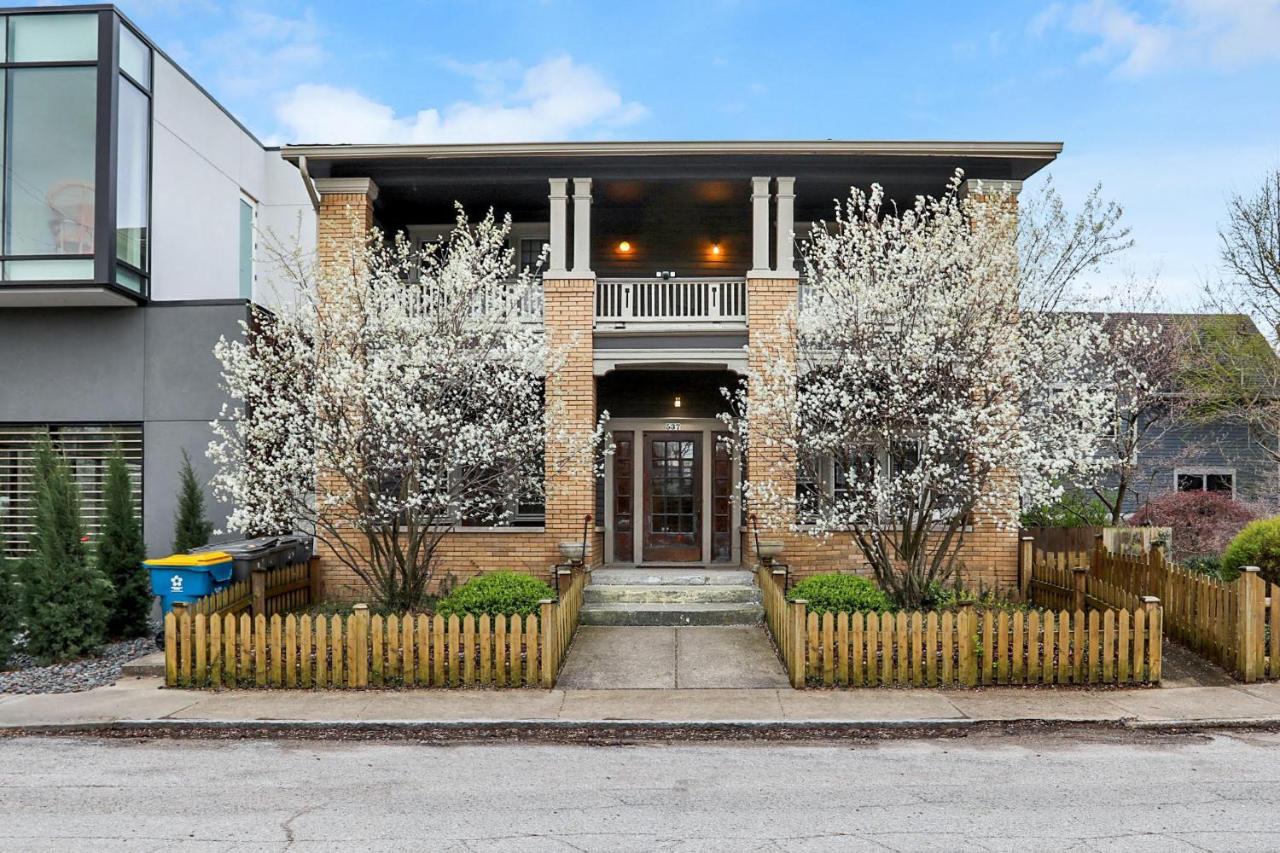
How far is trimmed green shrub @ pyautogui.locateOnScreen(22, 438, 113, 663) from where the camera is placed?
11227mm

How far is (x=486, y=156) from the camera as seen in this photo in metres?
14.8

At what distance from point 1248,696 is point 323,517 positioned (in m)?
10.6

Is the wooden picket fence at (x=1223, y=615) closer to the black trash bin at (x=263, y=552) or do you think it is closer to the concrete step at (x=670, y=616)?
the concrete step at (x=670, y=616)

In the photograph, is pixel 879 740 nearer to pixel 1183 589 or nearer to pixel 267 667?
pixel 1183 589

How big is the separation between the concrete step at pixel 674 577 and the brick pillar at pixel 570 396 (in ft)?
1.70

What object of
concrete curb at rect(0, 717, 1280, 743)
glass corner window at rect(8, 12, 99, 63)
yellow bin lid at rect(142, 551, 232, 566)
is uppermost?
glass corner window at rect(8, 12, 99, 63)

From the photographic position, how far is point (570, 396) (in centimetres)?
1490

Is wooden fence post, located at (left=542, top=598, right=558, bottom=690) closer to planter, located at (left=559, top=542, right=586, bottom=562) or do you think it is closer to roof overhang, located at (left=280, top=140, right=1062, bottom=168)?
planter, located at (left=559, top=542, right=586, bottom=562)

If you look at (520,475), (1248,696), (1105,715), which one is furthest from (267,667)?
(1248,696)

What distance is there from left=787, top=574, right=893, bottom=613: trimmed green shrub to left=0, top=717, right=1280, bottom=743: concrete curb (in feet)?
8.42

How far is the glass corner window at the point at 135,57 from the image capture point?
14469 millimetres

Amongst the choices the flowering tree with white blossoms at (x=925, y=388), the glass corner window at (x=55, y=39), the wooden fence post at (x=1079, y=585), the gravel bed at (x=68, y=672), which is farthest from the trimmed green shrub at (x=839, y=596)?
the glass corner window at (x=55, y=39)

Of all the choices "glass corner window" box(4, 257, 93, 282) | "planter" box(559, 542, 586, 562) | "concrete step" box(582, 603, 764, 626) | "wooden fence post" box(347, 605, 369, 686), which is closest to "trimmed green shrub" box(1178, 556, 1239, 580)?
"concrete step" box(582, 603, 764, 626)

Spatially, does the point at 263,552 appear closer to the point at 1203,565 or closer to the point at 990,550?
the point at 990,550
